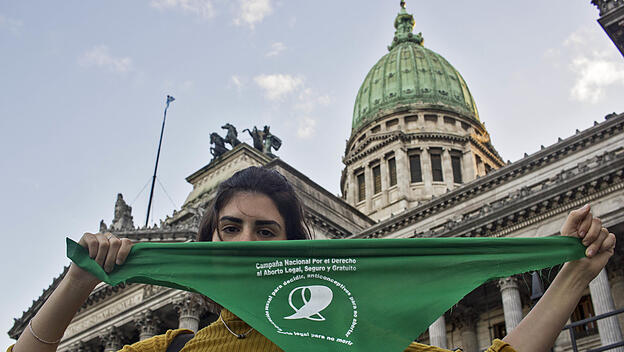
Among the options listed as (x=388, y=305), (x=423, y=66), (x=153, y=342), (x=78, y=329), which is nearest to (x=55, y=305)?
(x=153, y=342)

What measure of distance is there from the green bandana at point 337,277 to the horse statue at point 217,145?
42.5m

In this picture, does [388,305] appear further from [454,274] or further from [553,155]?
[553,155]

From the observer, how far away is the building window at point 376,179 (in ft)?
181

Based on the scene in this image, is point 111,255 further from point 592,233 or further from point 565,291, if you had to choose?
point 592,233

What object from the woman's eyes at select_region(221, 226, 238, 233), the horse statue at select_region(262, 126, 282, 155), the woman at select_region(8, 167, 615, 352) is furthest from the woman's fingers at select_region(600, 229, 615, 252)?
the horse statue at select_region(262, 126, 282, 155)

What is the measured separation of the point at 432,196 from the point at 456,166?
15.7 meters

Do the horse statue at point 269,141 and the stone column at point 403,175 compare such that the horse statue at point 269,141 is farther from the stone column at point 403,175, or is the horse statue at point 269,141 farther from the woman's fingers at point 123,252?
the woman's fingers at point 123,252

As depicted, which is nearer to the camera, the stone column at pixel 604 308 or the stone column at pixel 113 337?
the stone column at pixel 604 308

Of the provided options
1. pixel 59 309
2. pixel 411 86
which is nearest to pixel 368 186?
pixel 411 86

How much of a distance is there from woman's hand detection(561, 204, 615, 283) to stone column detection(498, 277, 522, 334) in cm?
2345

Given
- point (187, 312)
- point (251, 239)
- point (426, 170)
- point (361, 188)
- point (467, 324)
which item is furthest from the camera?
point (361, 188)

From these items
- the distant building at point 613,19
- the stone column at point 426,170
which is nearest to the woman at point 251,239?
the distant building at point 613,19

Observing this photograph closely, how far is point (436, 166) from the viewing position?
54.8m

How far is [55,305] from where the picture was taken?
251 centimetres
